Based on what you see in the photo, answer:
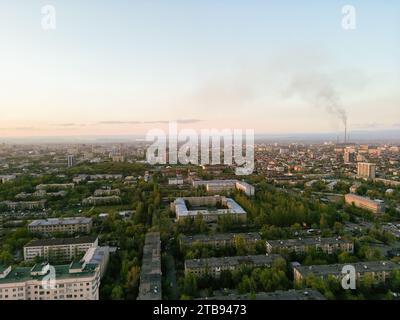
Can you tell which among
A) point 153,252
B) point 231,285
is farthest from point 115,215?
point 231,285

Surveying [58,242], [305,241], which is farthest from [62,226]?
[305,241]

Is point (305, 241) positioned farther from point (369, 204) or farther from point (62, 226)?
point (62, 226)

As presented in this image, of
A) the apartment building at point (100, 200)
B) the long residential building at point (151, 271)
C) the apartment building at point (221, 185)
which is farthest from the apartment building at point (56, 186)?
the long residential building at point (151, 271)

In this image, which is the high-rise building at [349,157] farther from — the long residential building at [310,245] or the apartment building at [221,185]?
the long residential building at [310,245]

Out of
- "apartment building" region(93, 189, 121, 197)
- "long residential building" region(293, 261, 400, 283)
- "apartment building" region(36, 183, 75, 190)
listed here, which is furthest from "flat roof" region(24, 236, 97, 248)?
"apartment building" region(36, 183, 75, 190)
